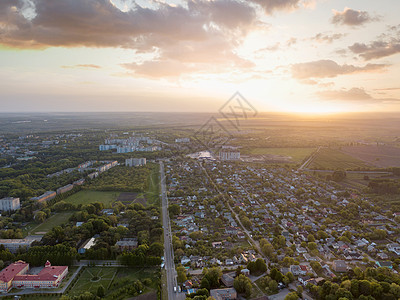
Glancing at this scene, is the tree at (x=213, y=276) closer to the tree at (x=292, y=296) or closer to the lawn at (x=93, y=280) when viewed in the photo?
the tree at (x=292, y=296)

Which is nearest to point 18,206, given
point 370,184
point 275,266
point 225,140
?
point 275,266

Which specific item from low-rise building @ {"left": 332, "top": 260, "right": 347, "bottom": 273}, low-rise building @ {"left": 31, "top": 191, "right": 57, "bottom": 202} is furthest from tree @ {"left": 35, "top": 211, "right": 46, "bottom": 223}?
low-rise building @ {"left": 332, "top": 260, "right": 347, "bottom": 273}

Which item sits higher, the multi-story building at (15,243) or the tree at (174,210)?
the tree at (174,210)

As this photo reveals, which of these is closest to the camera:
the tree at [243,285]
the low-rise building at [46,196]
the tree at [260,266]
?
the tree at [243,285]

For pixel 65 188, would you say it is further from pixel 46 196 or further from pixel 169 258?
pixel 169 258

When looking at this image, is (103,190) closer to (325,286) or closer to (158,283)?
(158,283)

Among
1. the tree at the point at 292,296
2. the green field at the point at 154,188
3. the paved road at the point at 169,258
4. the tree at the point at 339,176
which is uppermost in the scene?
the tree at the point at 339,176

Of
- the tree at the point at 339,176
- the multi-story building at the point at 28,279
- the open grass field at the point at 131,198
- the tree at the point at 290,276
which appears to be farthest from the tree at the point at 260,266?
the tree at the point at 339,176

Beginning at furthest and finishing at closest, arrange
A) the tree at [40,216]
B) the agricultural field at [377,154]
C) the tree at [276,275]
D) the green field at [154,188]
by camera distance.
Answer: the agricultural field at [377,154] < the green field at [154,188] < the tree at [40,216] < the tree at [276,275]
